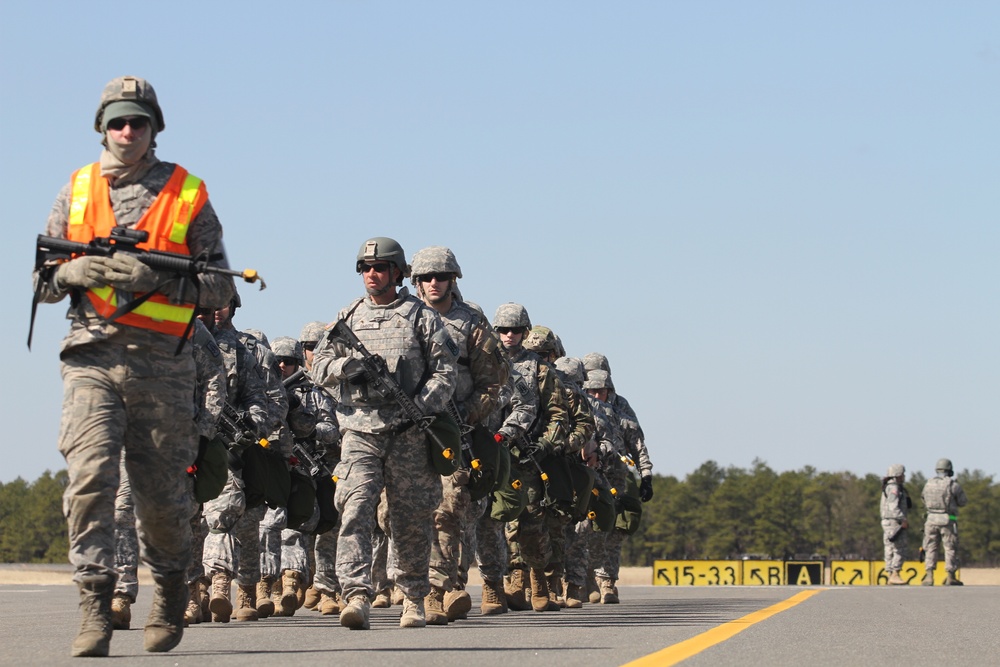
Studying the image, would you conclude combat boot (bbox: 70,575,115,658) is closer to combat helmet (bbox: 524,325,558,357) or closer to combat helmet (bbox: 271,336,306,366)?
combat helmet (bbox: 271,336,306,366)

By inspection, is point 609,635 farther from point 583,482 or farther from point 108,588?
point 583,482

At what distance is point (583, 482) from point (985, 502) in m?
146

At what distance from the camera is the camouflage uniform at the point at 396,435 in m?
10.9

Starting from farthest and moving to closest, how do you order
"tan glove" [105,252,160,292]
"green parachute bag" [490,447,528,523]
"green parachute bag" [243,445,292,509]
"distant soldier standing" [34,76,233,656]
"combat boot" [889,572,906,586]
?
"combat boot" [889,572,906,586], "green parachute bag" [490,447,528,523], "green parachute bag" [243,445,292,509], "tan glove" [105,252,160,292], "distant soldier standing" [34,76,233,656]

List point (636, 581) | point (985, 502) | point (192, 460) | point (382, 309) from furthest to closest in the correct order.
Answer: point (985, 502) → point (636, 581) → point (382, 309) → point (192, 460)

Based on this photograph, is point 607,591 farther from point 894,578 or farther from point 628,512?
point 894,578

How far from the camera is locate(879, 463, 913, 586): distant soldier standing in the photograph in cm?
3456

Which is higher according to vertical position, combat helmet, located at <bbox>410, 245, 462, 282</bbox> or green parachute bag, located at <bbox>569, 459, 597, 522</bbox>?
combat helmet, located at <bbox>410, 245, 462, 282</bbox>

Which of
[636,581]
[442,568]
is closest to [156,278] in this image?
[442,568]

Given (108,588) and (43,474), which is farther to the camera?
(43,474)

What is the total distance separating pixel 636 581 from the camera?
207 ft

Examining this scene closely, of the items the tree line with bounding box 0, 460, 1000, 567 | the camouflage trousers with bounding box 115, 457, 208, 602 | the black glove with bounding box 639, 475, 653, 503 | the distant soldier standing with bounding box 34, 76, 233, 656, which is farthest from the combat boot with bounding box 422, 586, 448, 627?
the tree line with bounding box 0, 460, 1000, 567

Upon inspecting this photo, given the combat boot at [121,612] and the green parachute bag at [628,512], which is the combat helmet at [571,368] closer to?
the green parachute bag at [628,512]

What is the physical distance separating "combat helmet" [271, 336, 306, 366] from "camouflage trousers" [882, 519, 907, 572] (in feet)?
69.5
